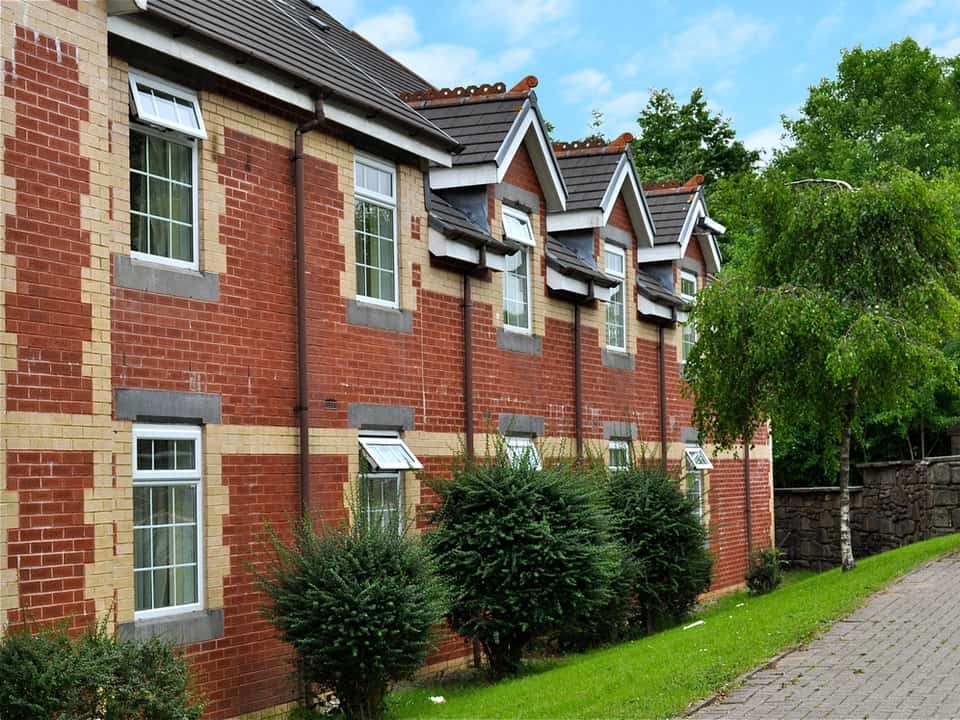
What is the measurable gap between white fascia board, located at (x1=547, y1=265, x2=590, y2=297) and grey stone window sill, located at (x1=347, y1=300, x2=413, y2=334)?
4.44 meters

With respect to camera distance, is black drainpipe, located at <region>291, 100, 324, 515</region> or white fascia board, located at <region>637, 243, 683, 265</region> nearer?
black drainpipe, located at <region>291, 100, 324, 515</region>

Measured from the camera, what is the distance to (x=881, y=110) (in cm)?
4534

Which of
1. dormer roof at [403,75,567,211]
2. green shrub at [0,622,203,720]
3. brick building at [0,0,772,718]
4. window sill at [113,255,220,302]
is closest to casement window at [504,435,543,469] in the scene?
brick building at [0,0,772,718]

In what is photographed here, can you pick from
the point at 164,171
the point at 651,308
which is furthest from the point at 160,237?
the point at 651,308

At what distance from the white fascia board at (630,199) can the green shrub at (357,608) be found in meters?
10.4

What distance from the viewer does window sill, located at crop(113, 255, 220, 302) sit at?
38.4ft

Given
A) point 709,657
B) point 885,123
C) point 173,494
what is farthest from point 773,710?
point 885,123

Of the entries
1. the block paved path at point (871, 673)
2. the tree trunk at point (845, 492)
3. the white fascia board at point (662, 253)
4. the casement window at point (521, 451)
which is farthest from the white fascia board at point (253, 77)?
the white fascia board at point (662, 253)

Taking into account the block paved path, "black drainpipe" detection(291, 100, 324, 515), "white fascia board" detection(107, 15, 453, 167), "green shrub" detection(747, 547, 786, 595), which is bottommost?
"green shrub" detection(747, 547, 786, 595)

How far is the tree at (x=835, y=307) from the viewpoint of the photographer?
1938cm

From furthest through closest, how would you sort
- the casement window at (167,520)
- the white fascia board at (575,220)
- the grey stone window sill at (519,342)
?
the white fascia board at (575,220), the grey stone window sill at (519,342), the casement window at (167,520)

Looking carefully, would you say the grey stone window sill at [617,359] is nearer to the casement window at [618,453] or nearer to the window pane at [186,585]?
the casement window at [618,453]

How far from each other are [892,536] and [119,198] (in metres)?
23.9

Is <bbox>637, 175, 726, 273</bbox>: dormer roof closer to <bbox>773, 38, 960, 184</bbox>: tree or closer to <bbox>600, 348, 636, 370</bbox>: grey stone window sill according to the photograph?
Result: <bbox>600, 348, 636, 370</bbox>: grey stone window sill
